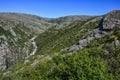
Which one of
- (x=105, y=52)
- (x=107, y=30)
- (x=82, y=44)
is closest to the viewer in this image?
(x=105, y=52)

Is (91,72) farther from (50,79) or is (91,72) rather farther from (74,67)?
(50,79)

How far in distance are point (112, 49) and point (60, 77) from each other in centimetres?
1893

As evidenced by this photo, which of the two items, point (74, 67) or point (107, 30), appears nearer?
point (74, 67)

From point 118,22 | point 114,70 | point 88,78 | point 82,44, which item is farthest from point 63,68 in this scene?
point 118,22

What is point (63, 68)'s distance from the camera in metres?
65.1

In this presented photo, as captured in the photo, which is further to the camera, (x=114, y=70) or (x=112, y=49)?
(x=112, y=49)

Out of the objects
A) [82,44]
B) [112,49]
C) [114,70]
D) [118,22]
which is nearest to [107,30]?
[118,22]

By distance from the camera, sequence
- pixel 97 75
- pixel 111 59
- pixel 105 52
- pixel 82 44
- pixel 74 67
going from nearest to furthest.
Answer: pixel 97 75
pixel 74 67
pixel 111 59
pixel 105 52
pixel 82 44

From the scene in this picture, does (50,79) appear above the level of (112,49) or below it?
below

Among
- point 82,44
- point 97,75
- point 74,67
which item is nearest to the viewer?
point 97,75

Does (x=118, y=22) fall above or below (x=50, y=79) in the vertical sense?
above

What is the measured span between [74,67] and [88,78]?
16.4 ft

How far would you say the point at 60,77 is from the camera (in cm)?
6588

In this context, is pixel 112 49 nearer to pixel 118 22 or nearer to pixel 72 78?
pixel 72 78
